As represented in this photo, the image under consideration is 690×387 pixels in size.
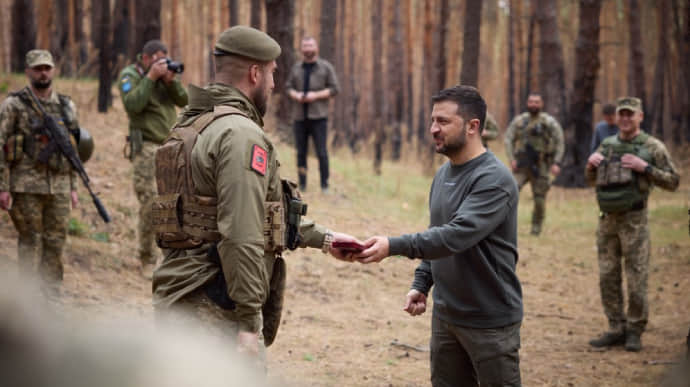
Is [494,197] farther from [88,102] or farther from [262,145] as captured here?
[88,102]

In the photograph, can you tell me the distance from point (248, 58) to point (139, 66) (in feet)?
16.1

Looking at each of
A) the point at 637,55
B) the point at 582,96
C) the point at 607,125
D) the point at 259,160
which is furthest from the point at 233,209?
the point at 637,55

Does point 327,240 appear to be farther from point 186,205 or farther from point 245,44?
point 245,44

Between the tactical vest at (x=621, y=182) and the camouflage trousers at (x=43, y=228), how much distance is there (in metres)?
5.18

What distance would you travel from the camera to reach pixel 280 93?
1426 cm

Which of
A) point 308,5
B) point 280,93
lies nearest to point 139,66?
point 280,93

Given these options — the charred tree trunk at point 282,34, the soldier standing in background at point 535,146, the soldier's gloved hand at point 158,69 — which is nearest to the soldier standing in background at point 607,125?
the soldier standing in background at point 535,146

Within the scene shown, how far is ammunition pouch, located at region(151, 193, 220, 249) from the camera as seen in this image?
300 cm

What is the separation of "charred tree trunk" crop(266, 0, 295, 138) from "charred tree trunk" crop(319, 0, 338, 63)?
4288 millimetres

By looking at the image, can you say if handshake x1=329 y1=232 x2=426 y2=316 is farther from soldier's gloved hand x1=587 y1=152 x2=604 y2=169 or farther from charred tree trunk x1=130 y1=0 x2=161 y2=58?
charred tree trunk x1=130 y1=0 x2=161 y2=58

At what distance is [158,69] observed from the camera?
704cm

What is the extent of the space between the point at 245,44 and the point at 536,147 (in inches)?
354

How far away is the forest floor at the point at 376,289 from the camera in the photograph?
612 centimetres

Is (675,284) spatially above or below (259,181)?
below
